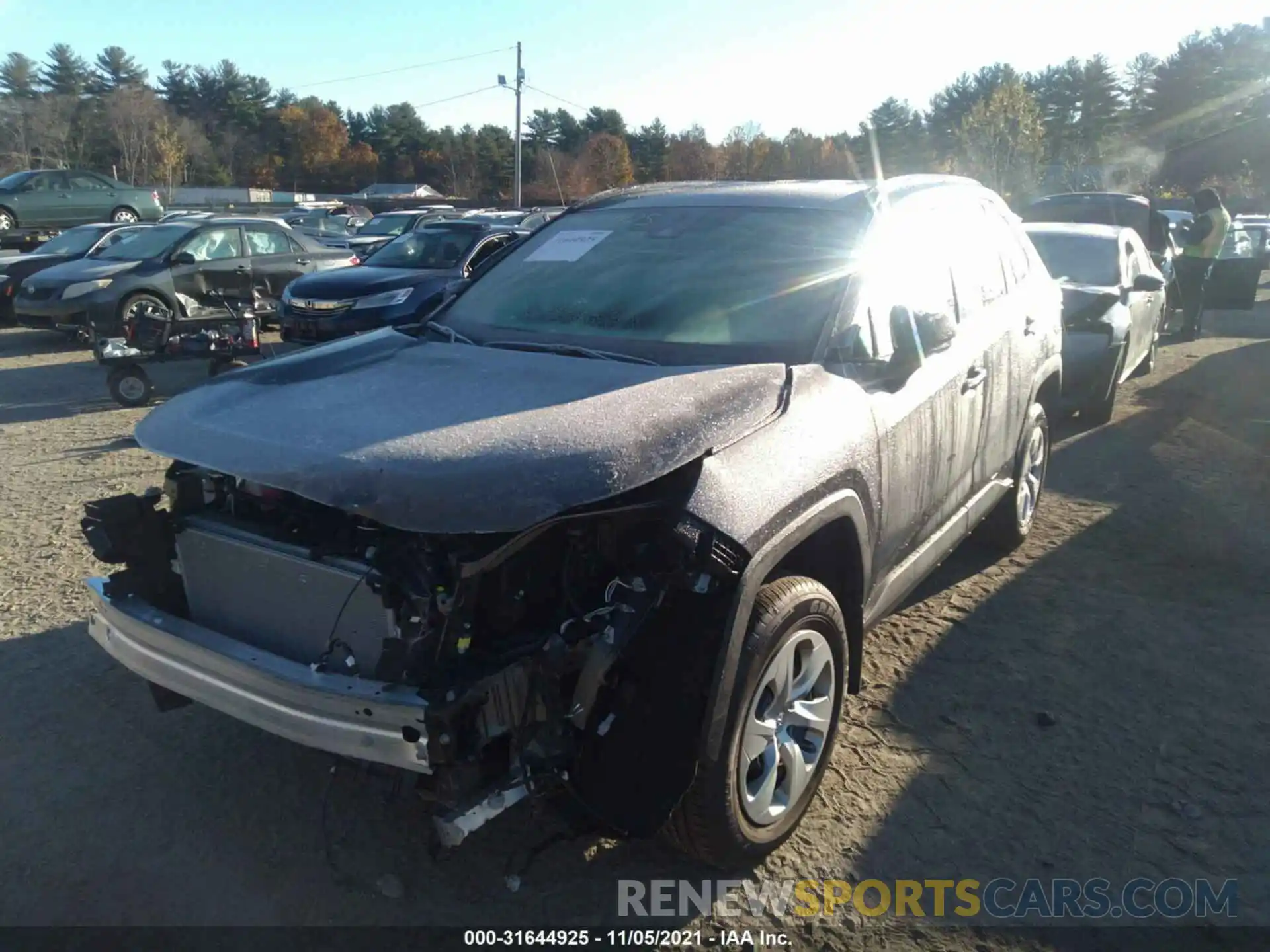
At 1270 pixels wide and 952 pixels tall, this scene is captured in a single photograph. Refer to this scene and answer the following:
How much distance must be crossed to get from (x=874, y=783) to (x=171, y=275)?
1191 centimetres

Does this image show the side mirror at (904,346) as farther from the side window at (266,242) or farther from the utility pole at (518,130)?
the utility pole at (518,130)

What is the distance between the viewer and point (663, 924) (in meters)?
2.86

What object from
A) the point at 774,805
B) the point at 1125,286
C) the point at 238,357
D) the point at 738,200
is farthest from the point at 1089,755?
the point at 238,357

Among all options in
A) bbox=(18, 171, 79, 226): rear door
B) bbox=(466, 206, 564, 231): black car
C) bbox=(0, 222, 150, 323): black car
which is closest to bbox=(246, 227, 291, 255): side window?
bbox=(0, 222, 150, 323): black car

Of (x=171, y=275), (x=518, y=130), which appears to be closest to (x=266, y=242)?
(x=171, y=275)

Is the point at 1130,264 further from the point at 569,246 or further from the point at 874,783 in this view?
the point at 874,783

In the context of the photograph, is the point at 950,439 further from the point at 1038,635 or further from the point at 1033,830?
the point at 1033,830

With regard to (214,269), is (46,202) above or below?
above

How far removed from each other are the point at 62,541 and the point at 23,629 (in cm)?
123

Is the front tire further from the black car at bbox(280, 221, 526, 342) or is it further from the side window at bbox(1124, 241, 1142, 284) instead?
the black car at bbox(280, 221, 526, 342)

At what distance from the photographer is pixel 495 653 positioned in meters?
2.61

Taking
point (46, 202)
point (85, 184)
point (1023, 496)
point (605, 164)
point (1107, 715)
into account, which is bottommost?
point (1107, 715)

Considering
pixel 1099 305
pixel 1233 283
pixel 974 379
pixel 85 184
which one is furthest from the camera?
pixel 85 184

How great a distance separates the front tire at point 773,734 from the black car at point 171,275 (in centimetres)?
1024
